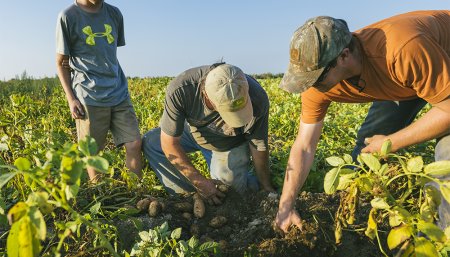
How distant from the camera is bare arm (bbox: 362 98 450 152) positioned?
2.01m

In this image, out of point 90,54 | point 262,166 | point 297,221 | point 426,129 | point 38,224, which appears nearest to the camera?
point 38,224

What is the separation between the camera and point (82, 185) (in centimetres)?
Answer: 264

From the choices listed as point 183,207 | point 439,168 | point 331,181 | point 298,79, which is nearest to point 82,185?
point 183,207

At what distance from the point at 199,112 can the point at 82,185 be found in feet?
2.93

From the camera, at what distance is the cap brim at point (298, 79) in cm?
198

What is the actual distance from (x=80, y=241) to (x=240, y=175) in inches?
52.3

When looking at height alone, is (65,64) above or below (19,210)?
below

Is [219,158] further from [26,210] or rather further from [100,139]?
[26,210]

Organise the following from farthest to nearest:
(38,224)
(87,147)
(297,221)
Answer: (297,221) → (87,147) → (38,224)

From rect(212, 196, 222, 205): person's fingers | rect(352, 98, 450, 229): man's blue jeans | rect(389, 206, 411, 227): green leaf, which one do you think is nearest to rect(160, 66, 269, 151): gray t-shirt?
rect(212, 196, 222, 205): person's fingers

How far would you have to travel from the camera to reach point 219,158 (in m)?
3.22

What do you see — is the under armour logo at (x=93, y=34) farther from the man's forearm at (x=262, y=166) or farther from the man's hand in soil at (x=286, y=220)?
the man's hand in soil at (x=286, y=220)

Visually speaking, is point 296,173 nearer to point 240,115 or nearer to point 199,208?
point 240,115

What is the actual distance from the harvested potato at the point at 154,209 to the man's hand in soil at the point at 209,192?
0.34 metres
